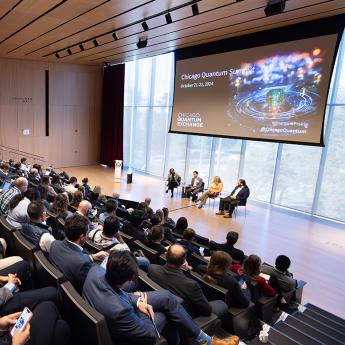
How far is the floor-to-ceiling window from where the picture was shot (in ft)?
23.9

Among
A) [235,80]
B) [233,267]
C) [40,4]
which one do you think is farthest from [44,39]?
[233,267]

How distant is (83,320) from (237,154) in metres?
8.35

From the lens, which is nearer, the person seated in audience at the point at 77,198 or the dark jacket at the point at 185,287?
the dark jacket at the point at 185,287

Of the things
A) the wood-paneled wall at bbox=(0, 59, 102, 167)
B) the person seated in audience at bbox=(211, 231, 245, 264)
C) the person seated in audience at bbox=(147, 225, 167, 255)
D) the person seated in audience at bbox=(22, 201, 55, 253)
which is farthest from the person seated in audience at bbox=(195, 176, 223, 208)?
the wood-paneled wall at bbox=(0, 59, 102, 167)

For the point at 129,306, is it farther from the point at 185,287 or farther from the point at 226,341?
the point at 226,341

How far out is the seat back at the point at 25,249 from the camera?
2162 millimetres

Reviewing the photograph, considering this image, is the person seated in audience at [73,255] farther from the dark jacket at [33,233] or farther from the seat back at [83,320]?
the dark jacket at [33,233]

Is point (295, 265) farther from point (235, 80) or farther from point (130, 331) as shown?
point (235, 80)

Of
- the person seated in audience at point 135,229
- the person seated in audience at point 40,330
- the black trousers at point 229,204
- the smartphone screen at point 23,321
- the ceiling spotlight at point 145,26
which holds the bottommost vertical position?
the black trousers at point 229,204

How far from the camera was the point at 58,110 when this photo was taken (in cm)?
1256

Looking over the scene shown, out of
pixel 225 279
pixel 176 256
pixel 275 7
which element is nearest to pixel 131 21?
pixel 275 7

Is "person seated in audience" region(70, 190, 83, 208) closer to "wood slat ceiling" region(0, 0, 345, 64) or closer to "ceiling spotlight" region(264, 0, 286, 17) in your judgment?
"wood slat ceiling" region(0, 0, 345, 64)

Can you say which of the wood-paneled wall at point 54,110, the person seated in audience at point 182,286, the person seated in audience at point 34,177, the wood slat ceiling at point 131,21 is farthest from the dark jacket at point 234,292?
the wood-paneled wall at point 54,110

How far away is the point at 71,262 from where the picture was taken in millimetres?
2064
